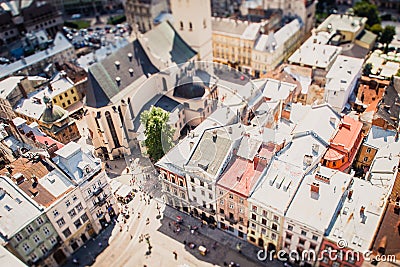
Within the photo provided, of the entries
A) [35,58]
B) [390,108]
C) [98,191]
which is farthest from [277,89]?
[35,58]

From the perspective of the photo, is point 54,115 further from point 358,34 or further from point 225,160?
point 358,34

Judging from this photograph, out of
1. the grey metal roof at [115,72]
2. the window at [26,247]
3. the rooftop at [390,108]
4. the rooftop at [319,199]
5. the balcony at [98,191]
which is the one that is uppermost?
the grey metal roof at [115,72]

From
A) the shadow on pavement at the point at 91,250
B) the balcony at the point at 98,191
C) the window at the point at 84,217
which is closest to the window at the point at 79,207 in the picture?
the window at the point at 84,217

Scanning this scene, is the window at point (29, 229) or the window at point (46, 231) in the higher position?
the window at point (29, 229)

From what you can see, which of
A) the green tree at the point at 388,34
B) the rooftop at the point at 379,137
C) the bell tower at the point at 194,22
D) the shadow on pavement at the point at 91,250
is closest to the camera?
the shadow on pavement at the point at 91,250

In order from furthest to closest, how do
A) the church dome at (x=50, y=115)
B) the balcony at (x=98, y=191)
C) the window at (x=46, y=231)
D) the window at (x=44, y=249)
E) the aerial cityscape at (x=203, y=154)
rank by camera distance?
the church dome at (x=50, y=115) < the balcony at (x=98, y=191) < the window at (x=44, y=249) < the window at (x=46, y=231) < the aerial cityscape at (x=203, y=154)

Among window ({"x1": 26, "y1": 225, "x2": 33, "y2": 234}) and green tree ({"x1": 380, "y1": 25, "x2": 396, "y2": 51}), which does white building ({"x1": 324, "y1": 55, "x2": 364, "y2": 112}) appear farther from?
window ({"x1": 26, "y1": 225, "x2": 33, "y2": 234})

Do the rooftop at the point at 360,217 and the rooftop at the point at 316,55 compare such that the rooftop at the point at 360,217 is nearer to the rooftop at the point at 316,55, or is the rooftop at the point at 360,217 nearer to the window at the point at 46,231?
the rooftop at the point at 316,55
